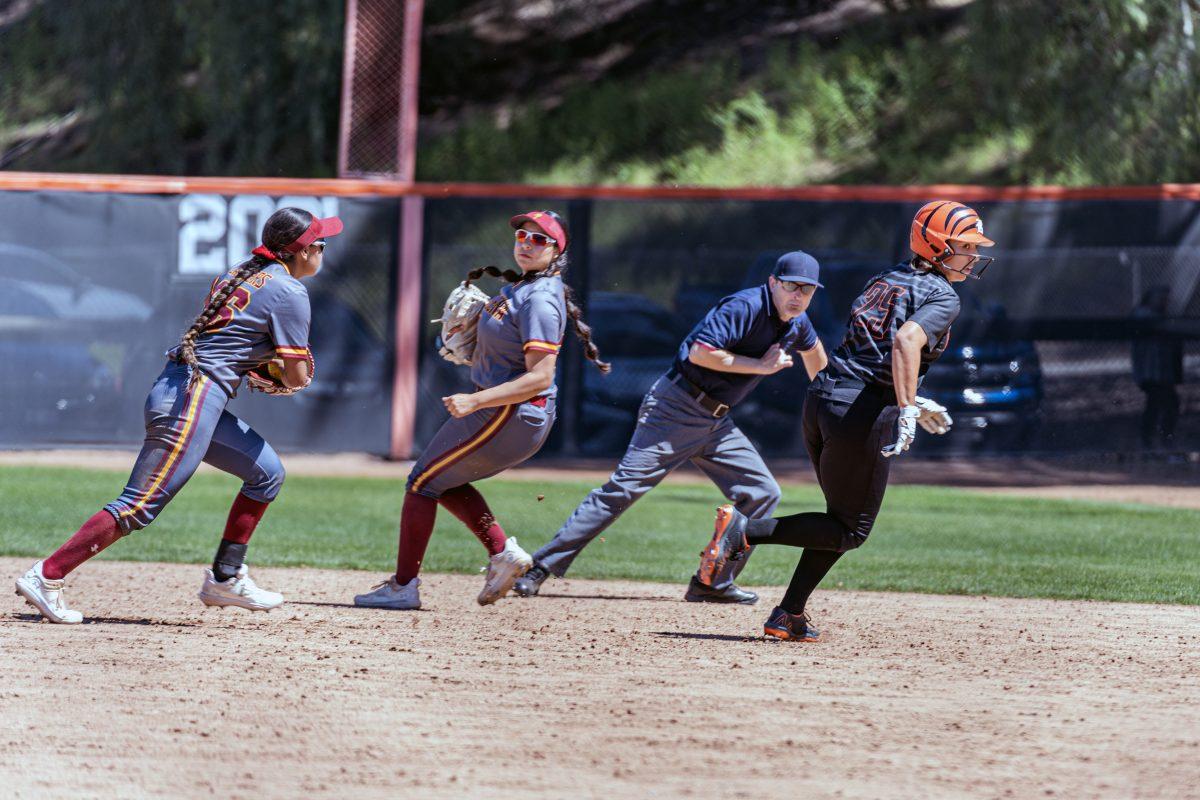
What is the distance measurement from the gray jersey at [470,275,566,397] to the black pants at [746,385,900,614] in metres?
1.15

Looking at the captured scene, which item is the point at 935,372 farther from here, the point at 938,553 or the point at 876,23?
the point at 876,23

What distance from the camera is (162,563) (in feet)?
29.4

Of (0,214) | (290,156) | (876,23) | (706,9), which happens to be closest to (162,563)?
(0,214)

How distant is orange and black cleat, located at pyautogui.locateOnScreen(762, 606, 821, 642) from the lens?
6.66 meters

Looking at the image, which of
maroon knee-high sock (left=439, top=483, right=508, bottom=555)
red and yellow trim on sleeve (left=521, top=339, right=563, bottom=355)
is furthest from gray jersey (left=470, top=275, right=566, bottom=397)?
maroon knee-high sock (left=439, top=483, right=508, bottom=555)

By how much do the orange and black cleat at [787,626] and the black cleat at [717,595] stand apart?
824 mm

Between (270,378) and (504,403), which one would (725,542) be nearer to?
(504,403)

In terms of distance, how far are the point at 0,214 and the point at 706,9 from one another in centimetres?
1723

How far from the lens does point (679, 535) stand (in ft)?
35.6

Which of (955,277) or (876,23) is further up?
(876,23)

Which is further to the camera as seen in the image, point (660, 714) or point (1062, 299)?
point (1062, 299)

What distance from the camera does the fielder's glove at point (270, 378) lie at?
262 inches

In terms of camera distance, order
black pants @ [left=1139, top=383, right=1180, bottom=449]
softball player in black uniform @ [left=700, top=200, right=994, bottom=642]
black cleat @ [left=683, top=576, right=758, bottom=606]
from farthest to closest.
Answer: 1. black pants @ [left=1139, top=383, right=1180, bottom=449]
2. black cleat @ [left=683, top=576, right=758, bottom=606]
3. softball player in black uniform @ [left=700, top=200, right=994, bottom=642]

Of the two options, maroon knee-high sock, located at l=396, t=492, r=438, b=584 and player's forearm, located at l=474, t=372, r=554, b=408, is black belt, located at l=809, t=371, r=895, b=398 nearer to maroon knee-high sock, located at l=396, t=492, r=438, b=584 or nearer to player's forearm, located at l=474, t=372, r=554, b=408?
player's forearm, located at l=474, t=372, r=554, b=408
